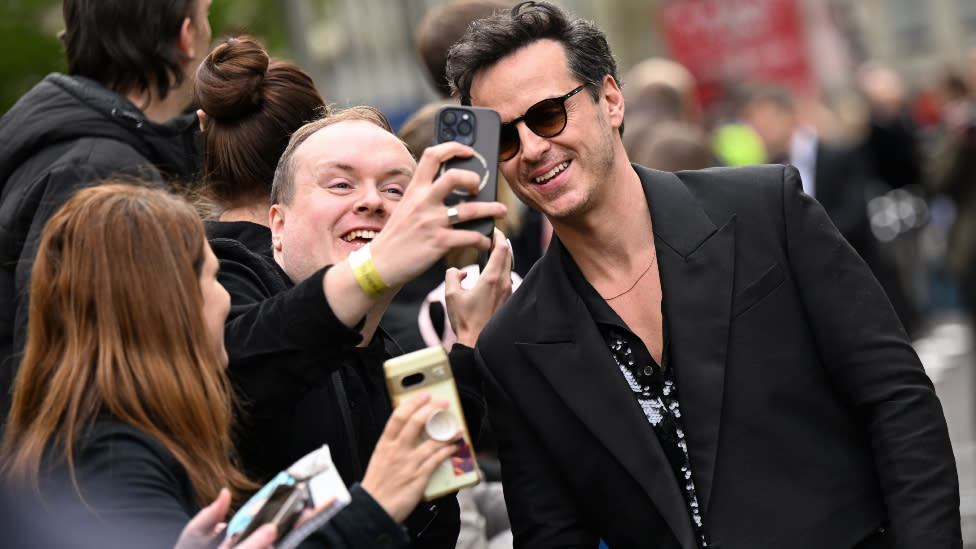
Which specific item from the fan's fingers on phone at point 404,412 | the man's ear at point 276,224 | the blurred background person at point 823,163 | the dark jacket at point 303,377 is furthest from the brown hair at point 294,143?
the blurred background person at point 823,163

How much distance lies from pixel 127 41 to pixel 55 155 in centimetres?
44

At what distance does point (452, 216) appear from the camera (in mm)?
2846

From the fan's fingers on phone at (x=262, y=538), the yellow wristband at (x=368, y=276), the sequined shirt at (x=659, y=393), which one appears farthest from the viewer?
the sequined shirt at (x=659, y=393)

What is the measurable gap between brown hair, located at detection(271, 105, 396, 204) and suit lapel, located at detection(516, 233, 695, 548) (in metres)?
0.63

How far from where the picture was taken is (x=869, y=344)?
3.48 meters

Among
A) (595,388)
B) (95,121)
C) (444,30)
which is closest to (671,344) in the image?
(595,388)

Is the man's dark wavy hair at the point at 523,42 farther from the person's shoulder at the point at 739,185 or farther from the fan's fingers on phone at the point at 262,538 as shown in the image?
the fan's fingers on phone at the point at 262,538

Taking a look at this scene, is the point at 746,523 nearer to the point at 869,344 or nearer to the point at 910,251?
the point at 869,344

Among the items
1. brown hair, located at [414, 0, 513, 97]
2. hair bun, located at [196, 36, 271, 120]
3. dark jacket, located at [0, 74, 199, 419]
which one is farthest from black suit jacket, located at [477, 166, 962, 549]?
brown hair, located at [414, 0, 513, 97]

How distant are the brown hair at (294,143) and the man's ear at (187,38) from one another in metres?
1.02

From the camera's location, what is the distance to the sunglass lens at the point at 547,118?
12.0 feet

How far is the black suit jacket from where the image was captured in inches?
136

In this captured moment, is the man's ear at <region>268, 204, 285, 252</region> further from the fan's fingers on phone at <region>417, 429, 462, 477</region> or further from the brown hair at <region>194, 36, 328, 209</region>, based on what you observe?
the fan's fingers on phone at <region>417, 429, 462, 477</region>

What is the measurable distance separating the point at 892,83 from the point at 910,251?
8.94ft
